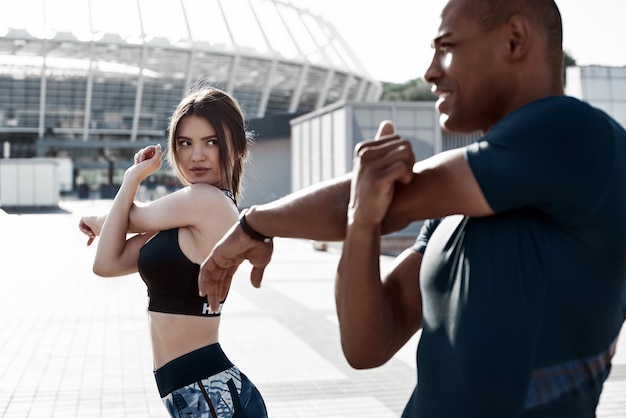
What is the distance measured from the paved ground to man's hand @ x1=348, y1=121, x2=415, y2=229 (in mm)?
3967

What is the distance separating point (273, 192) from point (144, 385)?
22.5 meters

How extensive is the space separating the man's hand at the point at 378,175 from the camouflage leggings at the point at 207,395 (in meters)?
1.21

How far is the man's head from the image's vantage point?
3.52ft

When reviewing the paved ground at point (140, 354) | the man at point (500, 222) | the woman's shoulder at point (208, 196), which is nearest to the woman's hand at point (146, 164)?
the woman's shoulder at point (208, 196)

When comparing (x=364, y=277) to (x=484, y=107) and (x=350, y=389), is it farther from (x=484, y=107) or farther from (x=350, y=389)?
(x=350, y=389)

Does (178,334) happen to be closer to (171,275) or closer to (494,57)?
(171,275)

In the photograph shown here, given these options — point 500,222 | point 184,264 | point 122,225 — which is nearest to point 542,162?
point 500,222

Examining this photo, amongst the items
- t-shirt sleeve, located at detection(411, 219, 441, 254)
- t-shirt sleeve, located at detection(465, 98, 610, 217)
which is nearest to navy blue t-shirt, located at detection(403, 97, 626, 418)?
t-shirt sleeve, located at detection(465, 98, 610, 217)

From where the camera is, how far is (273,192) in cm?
2800

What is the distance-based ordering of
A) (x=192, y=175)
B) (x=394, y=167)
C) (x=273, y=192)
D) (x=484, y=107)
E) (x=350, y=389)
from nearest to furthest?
1. (x=394, y=167)
2. (x=484, y=107)
3. (x=192, y=175)
4. (x=350, y=389)
5. (x=273, y=192)

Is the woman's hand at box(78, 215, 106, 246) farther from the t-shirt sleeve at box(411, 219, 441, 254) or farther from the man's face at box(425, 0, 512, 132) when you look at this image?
the man's face at box(425, 0, 512, 132)

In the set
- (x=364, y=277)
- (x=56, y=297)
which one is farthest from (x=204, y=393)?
(x=56, y=297)

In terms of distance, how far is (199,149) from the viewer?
7.23 feet

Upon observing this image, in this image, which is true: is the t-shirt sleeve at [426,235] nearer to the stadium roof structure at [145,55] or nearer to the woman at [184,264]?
the woman at [184,264]
